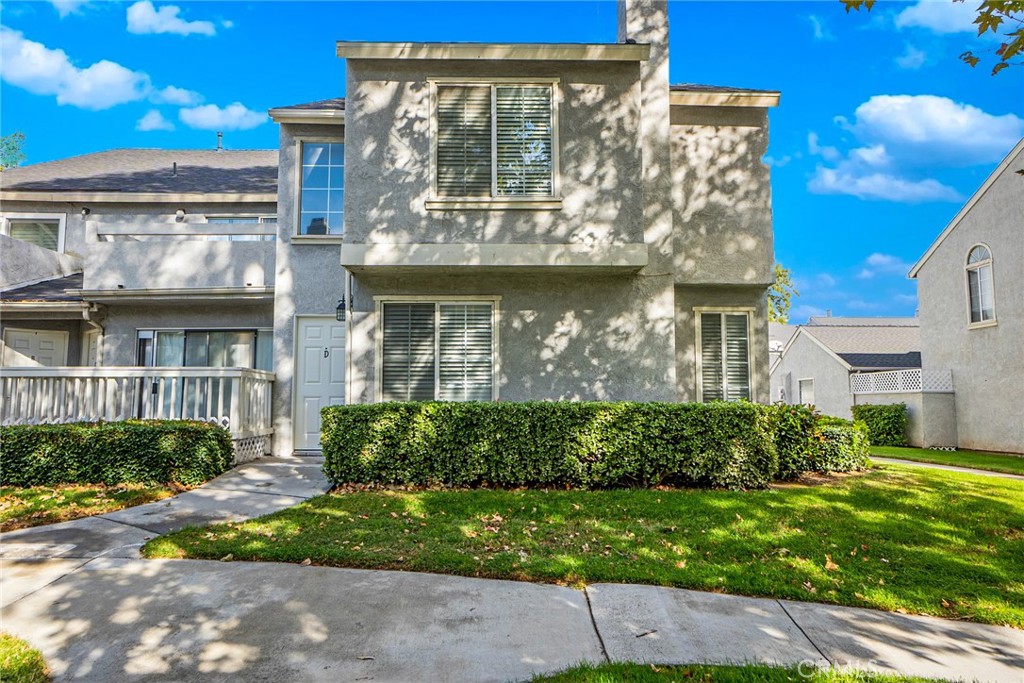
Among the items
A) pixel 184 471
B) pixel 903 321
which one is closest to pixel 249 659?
pixel 184 471

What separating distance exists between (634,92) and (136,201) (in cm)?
1175

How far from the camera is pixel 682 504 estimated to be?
637cm

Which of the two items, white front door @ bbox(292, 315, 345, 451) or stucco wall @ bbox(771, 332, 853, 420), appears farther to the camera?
stucco wall @ bbox(771, 332, 853, 420)

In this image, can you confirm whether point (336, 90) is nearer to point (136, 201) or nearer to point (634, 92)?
point (136, 201)

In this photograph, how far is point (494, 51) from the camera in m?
8.67

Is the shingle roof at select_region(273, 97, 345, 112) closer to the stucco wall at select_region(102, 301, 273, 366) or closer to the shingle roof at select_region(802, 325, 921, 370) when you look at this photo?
the stucco wall at select_region(102, 301, 273, 366)

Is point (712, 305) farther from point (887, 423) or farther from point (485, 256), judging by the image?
point (887, 423)

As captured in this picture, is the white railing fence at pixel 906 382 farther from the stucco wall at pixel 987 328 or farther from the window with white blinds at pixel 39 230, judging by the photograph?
the window with white blinds at pixel 39 230

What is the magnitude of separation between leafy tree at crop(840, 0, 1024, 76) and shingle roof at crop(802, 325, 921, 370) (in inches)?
802

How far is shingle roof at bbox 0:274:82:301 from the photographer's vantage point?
11367 millimetres

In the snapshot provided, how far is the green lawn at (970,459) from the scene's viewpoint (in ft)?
37.9

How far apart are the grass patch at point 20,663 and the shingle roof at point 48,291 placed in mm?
10370

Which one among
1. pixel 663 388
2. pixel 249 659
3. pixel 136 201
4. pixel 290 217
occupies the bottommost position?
pixel 249 659

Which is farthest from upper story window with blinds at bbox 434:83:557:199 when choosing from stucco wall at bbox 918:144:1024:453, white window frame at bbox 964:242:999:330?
white window frame at bbox 964:242:999:330
